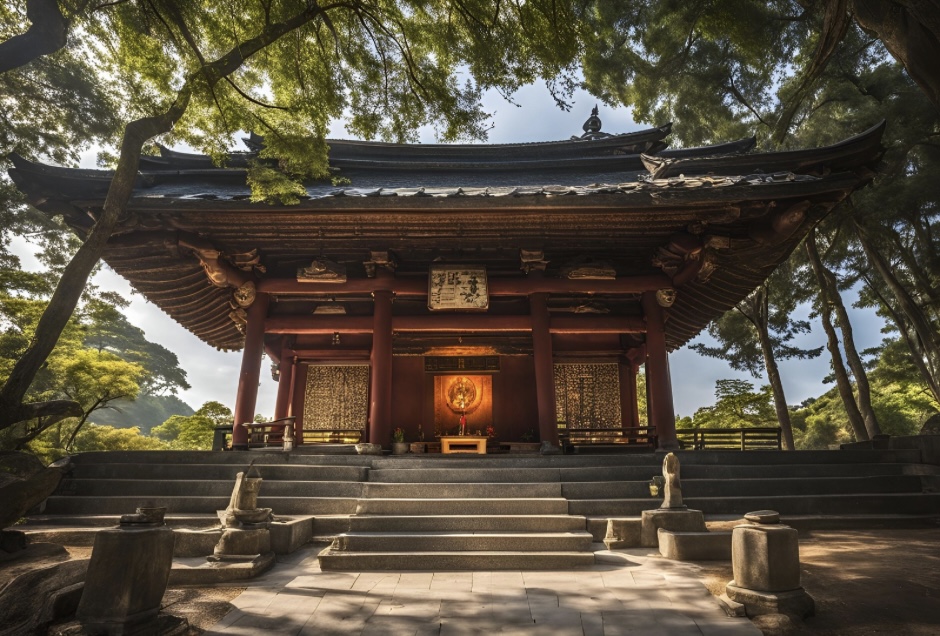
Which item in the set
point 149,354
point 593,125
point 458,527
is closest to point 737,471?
point 458,527

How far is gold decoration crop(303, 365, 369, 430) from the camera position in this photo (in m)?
14.3

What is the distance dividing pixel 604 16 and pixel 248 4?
833cm

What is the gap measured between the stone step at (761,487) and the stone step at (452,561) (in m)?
1.93

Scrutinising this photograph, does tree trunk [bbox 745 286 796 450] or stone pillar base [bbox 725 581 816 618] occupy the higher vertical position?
tree trunk [bbox 745 286 796 450]

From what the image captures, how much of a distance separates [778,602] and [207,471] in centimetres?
827

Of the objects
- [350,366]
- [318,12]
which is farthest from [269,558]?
[350,366]

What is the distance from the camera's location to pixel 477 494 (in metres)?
7.54

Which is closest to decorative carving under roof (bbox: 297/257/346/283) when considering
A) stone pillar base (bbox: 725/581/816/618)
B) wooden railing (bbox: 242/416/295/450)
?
wooden railing (bbox: 242/416/295/450)

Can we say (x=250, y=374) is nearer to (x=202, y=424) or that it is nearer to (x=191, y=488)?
(x=191, y=488)

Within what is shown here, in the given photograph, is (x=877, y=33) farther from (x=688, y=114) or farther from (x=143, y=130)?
(x=688, y=114)

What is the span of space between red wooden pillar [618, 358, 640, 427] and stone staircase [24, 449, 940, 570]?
5.02m

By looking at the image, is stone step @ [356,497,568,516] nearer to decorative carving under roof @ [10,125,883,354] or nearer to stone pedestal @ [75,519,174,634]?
stone pedestal @ [75,519,174,634]

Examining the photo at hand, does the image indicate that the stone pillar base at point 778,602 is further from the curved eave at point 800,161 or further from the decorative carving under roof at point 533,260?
the curved eave at point 800,161

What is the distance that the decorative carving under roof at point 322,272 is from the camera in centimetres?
1097
